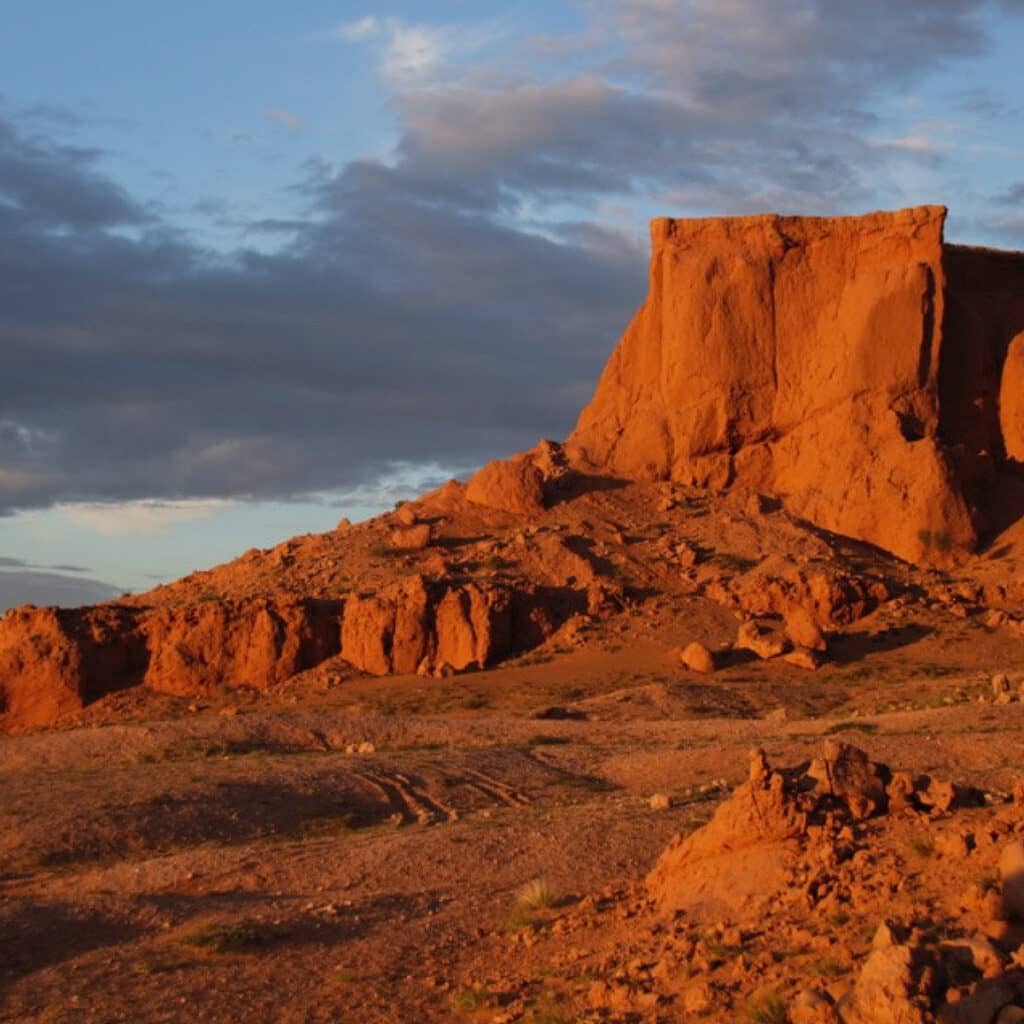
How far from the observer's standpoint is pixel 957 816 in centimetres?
1059

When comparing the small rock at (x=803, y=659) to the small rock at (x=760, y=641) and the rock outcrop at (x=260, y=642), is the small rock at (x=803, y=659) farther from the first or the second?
the rock outcrop at (x=260, y=642)

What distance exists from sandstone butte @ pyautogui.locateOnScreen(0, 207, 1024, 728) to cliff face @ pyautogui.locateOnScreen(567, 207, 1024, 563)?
0.20ft

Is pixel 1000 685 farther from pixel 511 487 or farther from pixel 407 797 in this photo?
pixel 511 487

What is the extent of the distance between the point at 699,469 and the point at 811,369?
13.6 feet

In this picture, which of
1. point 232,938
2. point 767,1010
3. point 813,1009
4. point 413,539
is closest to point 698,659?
point 413,539

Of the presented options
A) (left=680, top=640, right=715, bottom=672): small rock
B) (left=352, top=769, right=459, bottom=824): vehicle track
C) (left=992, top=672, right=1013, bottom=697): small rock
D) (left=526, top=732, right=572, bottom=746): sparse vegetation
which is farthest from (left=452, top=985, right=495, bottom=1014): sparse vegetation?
(left=680, top=640, right=715, bottom=672): small rock

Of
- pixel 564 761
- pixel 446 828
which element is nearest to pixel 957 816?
pixel 446 828

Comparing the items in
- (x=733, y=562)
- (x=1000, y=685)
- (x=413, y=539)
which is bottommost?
(x=1000, y=685)

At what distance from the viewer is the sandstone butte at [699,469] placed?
3669 centimetres

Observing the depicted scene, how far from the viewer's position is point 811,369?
43.2 metres

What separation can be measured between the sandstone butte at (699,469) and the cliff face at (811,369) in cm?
6

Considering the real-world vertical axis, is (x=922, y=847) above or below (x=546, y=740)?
above

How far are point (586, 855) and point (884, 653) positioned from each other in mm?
23258

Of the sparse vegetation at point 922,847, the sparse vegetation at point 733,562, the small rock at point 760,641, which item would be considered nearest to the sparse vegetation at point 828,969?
the sparse vegetation at point 922,847
